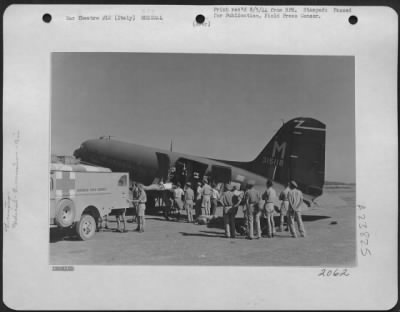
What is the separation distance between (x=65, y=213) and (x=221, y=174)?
4.00ft

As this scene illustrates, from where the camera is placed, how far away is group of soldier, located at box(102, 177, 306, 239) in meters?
2.12

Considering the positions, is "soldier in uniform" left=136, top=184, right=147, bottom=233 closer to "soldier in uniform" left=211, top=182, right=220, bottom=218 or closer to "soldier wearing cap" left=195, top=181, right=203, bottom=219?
"soldier wearing cap" left=195, top=181, right=203, bottom=219

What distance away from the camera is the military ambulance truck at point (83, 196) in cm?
201

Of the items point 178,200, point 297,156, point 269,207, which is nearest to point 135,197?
point 178,200

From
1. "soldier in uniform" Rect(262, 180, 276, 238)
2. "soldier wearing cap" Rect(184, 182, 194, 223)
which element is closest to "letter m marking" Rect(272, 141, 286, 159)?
"soldier in uniform" Rect(262, 180, 276, 238)

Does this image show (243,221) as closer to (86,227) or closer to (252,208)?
(252,208)

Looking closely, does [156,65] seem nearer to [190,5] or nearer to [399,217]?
[190,5]

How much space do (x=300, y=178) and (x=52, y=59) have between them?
6.01 ft

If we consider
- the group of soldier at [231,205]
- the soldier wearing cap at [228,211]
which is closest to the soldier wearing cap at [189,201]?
the group of soldier at [231,205]

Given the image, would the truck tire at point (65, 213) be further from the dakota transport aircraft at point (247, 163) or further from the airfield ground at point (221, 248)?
the dakota transport aircraft at point (247, 163)

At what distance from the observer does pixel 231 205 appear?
7.59 ft

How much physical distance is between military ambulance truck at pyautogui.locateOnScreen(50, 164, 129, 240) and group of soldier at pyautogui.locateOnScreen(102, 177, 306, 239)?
109 millimetres

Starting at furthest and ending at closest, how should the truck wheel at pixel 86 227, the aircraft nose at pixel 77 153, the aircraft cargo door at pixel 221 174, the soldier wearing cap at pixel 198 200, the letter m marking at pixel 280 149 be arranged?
the aircraft cargo door at pixel 221 174
the letter m marking at pixel 280 149
the soldier wearing cap at pixel 198 200
the aircraft nose at pixel 77 153
the truck wheel at pixel 86 227

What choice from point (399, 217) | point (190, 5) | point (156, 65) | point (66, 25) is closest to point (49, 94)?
point (66, 25)
